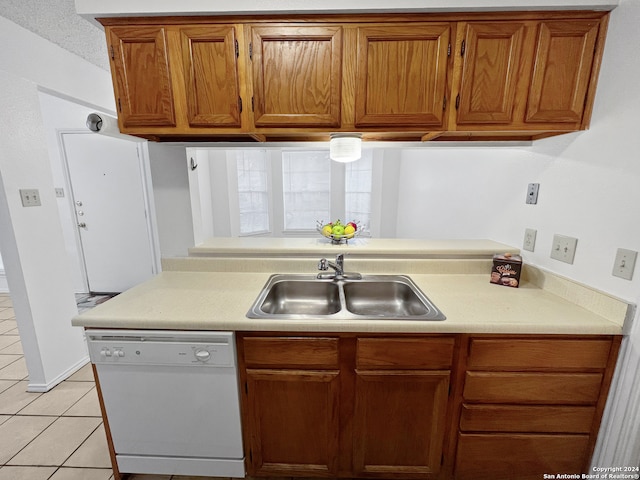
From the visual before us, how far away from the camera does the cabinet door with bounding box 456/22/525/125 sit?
1.13 metres

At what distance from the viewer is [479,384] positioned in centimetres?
114

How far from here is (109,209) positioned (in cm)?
321

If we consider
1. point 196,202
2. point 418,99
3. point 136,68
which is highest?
point 136,68

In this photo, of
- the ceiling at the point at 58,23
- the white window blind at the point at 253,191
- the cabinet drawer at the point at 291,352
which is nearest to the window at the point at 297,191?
the white window blind at the point at 253,191

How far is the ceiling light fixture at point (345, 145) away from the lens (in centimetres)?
138

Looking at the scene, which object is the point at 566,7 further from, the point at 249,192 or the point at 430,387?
the point at 249,192

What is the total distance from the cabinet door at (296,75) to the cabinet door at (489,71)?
0.54m

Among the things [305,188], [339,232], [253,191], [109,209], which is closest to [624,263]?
[339,232]

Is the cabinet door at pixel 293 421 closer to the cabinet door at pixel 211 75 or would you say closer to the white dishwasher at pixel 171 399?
the white dishwasher at pixel 171 399

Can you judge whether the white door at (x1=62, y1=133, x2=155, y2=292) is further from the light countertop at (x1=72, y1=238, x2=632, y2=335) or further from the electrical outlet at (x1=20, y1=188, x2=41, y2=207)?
the light countertop at (x1=72, y1=238, x2=632, y2=335)

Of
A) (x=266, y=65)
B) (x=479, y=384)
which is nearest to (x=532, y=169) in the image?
(x=479, y=384)

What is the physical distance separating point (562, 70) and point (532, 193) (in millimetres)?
573

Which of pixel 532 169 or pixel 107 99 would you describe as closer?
pixel 532 169

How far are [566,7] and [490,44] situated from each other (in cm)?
29
